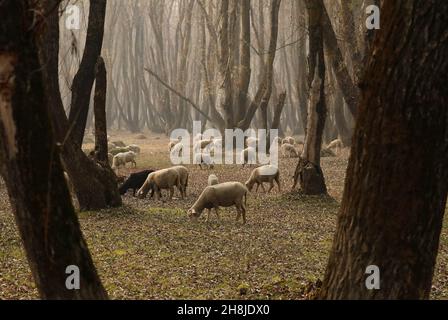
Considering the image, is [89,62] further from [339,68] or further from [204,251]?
[339,68]

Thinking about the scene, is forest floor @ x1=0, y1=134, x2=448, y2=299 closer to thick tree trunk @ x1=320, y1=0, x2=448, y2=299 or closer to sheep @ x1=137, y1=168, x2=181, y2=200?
sheep @ x1=137, y1=168, x2=181, y2=200

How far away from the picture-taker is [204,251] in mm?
8875

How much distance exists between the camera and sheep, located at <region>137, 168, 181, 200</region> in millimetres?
14297

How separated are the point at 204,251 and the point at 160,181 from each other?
18.6ft

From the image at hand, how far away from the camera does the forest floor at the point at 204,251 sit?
700 centimetres

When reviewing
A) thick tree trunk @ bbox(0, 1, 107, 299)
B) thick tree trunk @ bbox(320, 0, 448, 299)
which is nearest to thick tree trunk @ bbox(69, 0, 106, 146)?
thick tree trunk @ bbox(0, 1, 107, 299)

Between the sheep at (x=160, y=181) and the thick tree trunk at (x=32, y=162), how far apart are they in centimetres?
989

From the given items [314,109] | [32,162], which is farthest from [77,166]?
[32,162]

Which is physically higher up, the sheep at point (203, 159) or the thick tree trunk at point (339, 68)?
the thick tree trunk at point (339, 68)

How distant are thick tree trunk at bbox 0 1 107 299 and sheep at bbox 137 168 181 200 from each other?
9.89m

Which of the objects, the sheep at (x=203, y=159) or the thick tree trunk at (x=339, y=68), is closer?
the thick tree trunk at (x=339, y=68)

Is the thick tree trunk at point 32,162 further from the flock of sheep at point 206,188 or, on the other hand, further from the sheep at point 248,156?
the sheep at point 248,156

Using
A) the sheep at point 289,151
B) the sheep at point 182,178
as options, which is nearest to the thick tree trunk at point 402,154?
the sheep at point 182,178
